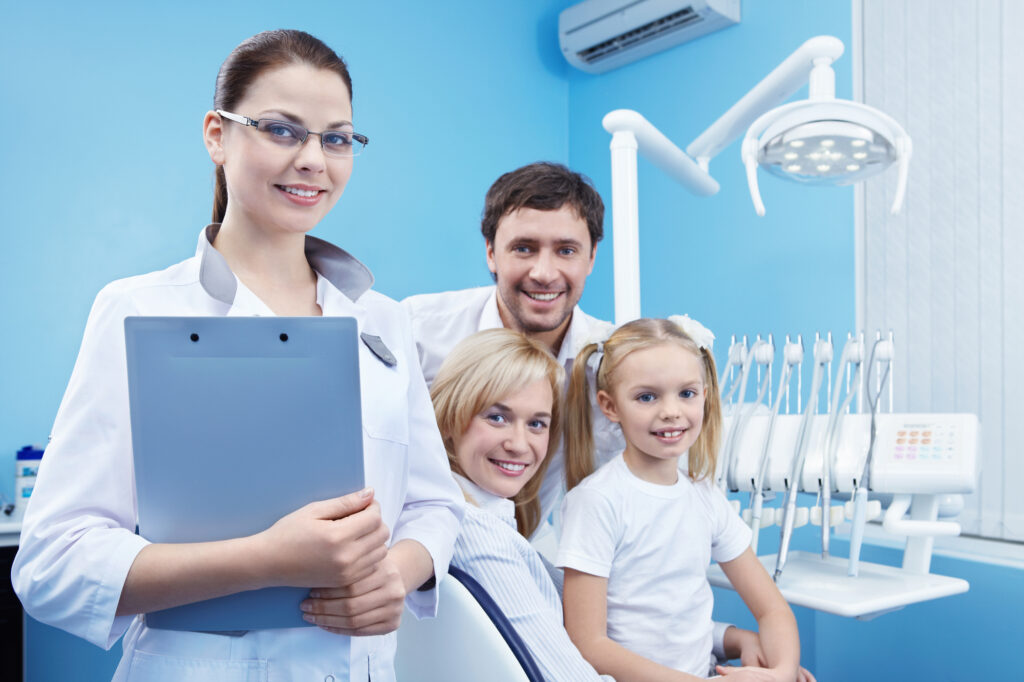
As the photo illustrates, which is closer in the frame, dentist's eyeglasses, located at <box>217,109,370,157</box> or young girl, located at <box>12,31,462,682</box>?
young girl, located at <box>12,31,462,682</box>

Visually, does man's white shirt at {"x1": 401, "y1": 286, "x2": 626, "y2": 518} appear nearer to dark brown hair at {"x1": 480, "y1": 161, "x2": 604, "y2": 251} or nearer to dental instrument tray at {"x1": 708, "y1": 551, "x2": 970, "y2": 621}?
dark brown hair at {"x1": 480, "y1": 161, "x2": 604, "y2": 251}

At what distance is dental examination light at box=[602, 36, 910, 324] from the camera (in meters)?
1.51

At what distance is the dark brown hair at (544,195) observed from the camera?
5.70 feet

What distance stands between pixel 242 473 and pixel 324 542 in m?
0.10

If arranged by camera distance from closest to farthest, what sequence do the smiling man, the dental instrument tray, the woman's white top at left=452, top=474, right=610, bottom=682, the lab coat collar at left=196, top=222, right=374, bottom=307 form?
the lab coat collar at left=196, top=222, right=374, bottom=307, the woman's white top at left=452, top=474, right=610, bottom=682, the dental instrument tray, the smiling man

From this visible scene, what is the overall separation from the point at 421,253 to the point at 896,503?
2069 millimetres

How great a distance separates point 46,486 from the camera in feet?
2.39

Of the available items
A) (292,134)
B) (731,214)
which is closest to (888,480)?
(292,134)

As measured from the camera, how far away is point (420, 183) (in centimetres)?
323

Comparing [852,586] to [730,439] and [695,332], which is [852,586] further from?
[695,332]

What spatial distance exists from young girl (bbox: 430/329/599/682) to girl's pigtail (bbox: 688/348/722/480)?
28 cm

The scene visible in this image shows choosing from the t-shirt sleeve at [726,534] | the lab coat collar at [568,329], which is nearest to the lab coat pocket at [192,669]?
the t-shirt sleeve at [726,534]

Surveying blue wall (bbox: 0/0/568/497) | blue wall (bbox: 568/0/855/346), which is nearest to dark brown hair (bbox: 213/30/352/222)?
blue wall (bbox: 0/0/568/497)

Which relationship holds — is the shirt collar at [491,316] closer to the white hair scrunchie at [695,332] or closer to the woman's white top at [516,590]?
the white hair scrunchie at [695,332]
